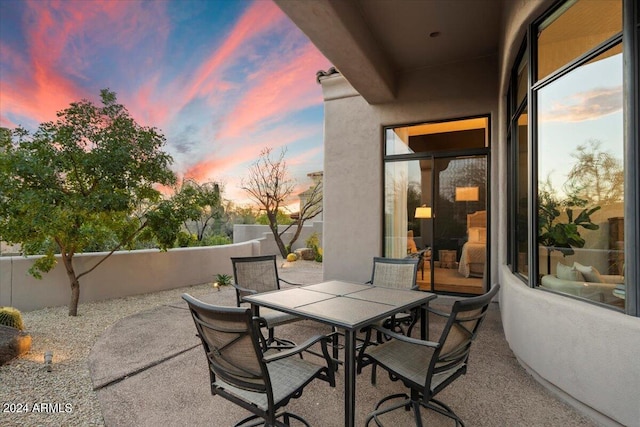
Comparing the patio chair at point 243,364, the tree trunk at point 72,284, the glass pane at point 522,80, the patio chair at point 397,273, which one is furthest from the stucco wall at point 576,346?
the tree trunk at point 72,284

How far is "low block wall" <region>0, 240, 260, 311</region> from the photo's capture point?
5090 mm

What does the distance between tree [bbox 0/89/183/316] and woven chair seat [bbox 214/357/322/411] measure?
3.97 metres

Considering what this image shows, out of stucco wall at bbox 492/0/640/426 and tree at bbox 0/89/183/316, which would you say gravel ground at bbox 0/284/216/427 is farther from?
stucco wall at bbox 492/0/640/426

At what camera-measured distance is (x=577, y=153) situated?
8.88ft

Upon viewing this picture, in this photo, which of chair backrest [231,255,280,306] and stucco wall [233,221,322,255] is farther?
stucco wall [233,221,322,255]

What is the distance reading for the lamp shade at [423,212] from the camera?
19.6 ft

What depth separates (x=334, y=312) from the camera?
7.84 feet

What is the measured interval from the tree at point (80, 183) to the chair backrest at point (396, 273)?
3.55 m

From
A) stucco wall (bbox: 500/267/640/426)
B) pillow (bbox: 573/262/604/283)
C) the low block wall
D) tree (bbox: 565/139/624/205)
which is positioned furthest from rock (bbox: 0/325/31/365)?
tree (bbox: 565/139/624/205)

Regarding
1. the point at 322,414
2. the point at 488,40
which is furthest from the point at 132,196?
the point at 488,40

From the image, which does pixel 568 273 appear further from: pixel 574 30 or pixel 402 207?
pixel 402 207

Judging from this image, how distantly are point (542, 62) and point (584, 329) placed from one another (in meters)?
2.38

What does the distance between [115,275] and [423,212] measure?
5828 millimetres

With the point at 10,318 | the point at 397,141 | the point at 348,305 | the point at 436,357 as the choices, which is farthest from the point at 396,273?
the point at 10,318
